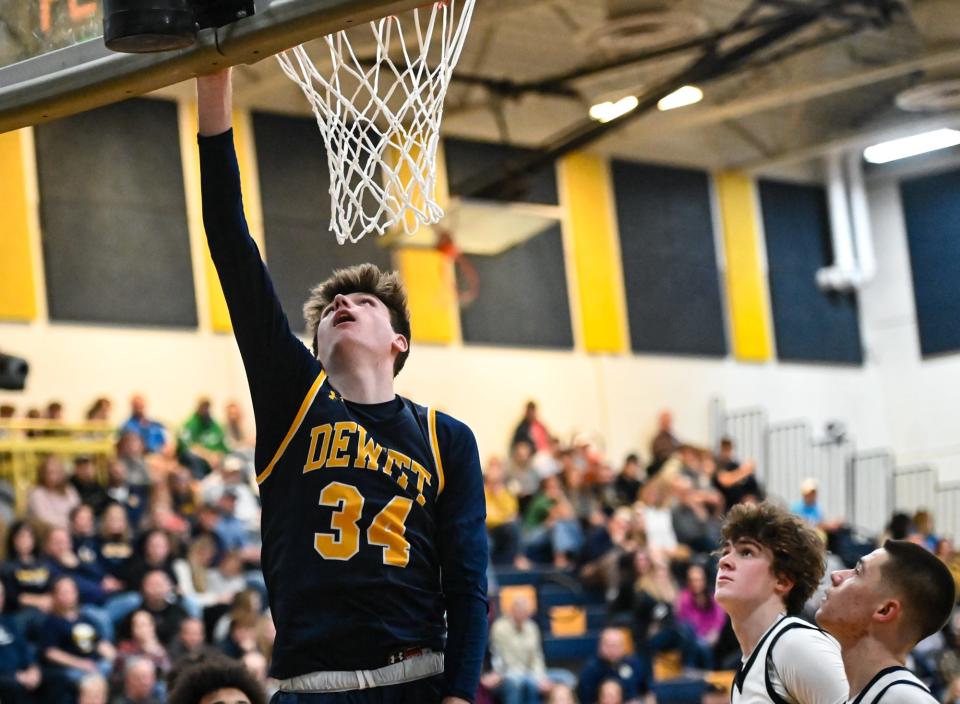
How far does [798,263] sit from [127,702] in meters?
15.0

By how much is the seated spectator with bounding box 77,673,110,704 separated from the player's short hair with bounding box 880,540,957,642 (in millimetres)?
6186

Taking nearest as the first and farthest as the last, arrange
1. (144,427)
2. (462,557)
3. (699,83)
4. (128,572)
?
1. (462,557)
2. (128,572)
3. (144,427)
4. (699,83)

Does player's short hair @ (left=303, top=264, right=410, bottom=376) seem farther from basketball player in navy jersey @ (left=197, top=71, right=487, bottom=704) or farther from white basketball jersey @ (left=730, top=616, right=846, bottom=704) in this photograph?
white basketball jersey @ (left=730, top=616, right=846, bottom=704)

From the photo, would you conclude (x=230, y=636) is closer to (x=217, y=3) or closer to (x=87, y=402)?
(x=87, y=402)

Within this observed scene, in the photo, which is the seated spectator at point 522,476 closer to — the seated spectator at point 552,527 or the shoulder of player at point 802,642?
the seated spectator at point 552,527

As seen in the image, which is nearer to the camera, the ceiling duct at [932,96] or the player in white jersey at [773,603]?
the player in white jersey at [773,603]

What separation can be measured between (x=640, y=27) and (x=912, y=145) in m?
6.96

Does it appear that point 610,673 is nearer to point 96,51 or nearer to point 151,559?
point 151,559

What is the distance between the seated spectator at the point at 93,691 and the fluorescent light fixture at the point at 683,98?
10.5 m

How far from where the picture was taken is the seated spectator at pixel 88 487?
12094mm

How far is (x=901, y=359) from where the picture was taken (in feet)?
74.1

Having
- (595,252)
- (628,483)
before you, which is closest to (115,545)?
(628,483)

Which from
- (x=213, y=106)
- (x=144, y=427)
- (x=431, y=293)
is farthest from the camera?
(x=431, y=293)

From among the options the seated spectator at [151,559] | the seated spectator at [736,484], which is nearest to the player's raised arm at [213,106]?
the seated spectator at [151,559]
